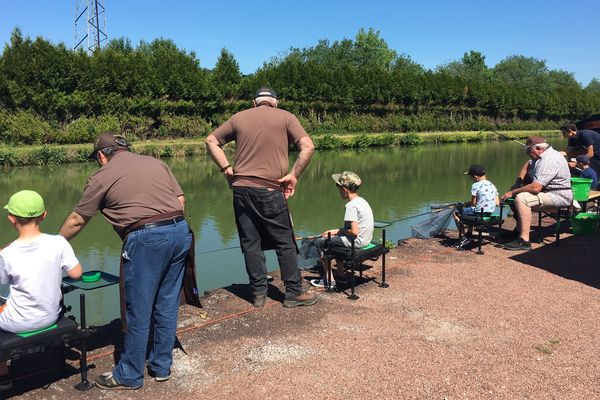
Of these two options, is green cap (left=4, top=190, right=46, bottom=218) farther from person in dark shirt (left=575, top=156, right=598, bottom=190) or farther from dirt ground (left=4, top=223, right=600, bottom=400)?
person in dark shirt (left=575, top=156, right=598, bottom=190)

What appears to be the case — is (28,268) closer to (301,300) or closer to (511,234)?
(301,300)

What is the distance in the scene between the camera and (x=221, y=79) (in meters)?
33.2

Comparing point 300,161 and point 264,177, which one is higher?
point 300,161

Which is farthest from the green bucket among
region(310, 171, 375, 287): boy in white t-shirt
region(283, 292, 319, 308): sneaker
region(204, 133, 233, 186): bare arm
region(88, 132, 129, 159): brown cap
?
region(88, 132, 129, 159): brown cap

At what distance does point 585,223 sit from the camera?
7.57m

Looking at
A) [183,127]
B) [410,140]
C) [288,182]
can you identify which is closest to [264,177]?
[288,182]

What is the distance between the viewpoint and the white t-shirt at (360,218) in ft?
17.2

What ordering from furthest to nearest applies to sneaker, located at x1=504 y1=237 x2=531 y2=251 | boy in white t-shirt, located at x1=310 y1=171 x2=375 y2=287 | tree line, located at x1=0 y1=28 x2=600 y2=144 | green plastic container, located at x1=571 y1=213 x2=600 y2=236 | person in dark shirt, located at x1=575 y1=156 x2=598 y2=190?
tree line, located at x1=0 y1=28 x2=600 y2=144 → person in dark shirt, located at x1=575 y1=156 x2=598 y2=190 → green plastic container, located at x1=571 y1=213 x2=600 y2=236 → sneaker, located at x1=504 y1=237 x2=531 y2=251 → boy in white t-shirt, located at x1=310 y1=171 x2=375 y2=287

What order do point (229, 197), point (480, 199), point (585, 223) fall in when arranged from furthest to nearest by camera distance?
1. point (229, 197)
2. point (585, 223)
3. point (480, 199)

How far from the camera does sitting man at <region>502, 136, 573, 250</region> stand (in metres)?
7.07

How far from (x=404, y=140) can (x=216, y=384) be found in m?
35.5

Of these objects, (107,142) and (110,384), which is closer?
(110,384)

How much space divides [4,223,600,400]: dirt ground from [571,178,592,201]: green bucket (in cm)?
190

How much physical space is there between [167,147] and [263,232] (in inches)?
862
